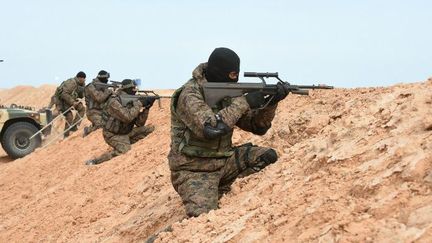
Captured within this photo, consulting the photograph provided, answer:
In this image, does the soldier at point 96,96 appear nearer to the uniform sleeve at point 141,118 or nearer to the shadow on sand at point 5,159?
the uniform sleeve at point 141,118

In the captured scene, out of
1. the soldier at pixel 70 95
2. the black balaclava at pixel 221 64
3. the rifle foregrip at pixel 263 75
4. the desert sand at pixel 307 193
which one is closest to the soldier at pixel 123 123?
the desert sand at pixel 307 193

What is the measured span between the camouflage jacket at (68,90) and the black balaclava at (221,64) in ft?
33.6

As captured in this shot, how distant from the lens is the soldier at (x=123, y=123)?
961cm

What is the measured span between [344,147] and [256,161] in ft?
3.42

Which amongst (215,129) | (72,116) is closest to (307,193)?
(215,129)

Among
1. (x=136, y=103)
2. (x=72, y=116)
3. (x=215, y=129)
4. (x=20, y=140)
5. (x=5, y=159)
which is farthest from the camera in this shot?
(x=72, y=116)

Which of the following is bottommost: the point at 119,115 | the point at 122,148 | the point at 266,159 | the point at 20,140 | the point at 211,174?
the point at 20,140

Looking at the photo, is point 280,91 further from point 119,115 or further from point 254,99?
point 119,115

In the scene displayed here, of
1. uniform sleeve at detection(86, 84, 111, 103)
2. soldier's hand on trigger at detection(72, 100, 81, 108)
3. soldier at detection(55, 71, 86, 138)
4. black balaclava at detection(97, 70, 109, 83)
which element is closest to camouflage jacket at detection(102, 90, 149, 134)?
uniform sleeve at detection(86, 84, 111, 103)

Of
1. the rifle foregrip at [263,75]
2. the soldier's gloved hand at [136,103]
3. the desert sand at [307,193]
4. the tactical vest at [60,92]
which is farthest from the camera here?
the tactical vest at [60,92]

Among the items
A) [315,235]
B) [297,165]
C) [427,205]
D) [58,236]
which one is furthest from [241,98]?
[58,236]

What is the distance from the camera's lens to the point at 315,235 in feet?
10.5

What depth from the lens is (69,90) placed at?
14320 mm

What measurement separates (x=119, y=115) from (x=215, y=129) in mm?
5549
